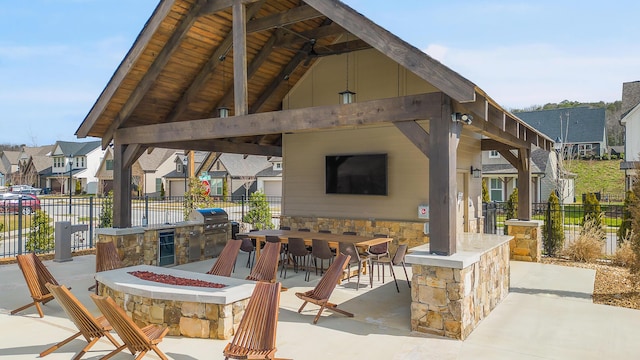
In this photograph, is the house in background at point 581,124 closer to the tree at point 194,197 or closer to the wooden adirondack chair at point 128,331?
the tree at point 194,197

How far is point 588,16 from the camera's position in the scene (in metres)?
10.1

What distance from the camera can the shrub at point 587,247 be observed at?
10656mm

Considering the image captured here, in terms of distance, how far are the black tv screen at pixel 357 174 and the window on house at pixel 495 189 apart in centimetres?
1700

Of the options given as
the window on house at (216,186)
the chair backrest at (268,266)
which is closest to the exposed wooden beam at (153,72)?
the chair backrest at (268,266)

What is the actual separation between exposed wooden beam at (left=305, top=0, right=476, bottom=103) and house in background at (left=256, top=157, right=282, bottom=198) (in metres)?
29.5

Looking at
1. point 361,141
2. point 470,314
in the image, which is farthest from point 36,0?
point 470,314

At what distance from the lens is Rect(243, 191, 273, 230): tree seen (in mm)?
16125

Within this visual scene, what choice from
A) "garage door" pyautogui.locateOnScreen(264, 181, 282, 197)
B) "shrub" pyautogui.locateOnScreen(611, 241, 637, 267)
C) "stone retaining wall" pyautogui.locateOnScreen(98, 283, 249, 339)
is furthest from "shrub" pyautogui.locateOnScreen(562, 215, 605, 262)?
"garage door" pyautogui.locateOnScreen(264, 181, 282, 197)

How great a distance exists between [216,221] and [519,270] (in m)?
7.25

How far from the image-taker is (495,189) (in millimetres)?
25734

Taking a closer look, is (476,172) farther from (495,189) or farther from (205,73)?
(495,189)

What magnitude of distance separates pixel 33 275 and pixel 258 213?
9869 mm

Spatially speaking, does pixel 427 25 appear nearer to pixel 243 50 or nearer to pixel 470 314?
pixel 243 50

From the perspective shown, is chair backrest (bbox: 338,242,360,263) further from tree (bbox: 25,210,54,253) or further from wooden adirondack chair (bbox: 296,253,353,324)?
tree (bbox: 25,210,54,253)
